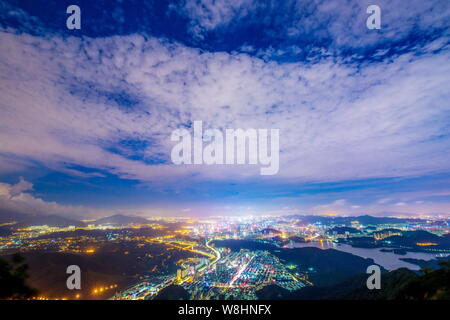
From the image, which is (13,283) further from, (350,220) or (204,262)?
(350,220)

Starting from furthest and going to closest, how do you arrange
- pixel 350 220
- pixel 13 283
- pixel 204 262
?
pixel 350 220
pixel 204 262
pixel 13 283

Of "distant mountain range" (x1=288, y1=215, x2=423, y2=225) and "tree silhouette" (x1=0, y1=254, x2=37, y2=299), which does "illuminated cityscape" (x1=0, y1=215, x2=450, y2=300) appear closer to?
"tree silhouette" (x1=0, y1=254, x2=37, y2=299)

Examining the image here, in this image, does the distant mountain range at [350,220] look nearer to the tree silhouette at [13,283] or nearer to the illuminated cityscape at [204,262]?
the illuminated cityscape at [204,262]

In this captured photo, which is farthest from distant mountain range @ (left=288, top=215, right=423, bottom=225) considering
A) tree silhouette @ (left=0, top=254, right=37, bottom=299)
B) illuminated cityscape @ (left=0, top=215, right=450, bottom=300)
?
tree silhouette @ (left=0, top=254, right=37, bottom=299)

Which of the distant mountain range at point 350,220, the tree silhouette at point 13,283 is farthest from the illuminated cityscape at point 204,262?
the distant mountain range at point 350,220

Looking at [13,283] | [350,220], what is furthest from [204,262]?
[350,220]
